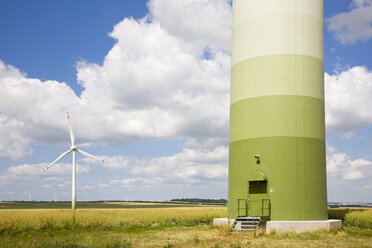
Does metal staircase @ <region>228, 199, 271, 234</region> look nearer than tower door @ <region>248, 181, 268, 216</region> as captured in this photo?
Yes

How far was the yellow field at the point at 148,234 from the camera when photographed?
18719 millimetres

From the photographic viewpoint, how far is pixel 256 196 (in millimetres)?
25156

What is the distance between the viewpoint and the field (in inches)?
739

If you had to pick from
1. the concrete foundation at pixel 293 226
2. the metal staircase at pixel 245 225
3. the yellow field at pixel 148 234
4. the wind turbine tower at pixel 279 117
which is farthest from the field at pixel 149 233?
the wind turbine tower at pixel 279 117

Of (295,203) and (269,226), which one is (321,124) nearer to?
(295,203)

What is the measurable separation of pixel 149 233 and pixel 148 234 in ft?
2.19

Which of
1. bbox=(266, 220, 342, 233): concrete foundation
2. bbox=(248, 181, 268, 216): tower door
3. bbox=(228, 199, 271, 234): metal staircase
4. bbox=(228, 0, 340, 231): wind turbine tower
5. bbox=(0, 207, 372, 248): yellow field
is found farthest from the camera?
bbox=(248, 181, 268, 216): tower door

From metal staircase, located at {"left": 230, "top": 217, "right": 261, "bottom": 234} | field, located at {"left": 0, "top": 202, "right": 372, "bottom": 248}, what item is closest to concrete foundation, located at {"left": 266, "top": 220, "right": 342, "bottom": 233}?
field, located at {"left": 0, "top": 202, "right": 372, "bottom": 248}

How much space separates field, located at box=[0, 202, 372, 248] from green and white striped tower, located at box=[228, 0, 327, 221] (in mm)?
2776

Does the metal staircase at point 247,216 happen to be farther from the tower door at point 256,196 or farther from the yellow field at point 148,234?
the yellow field at point 148,234

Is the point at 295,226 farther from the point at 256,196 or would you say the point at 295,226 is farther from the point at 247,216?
the point at 247,216

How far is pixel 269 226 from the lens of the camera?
22656 mm

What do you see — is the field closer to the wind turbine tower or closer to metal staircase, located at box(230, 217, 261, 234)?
metal staircase, located at box(230, 217, 261, 234)

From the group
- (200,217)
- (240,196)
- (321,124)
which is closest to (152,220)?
(200,217)
